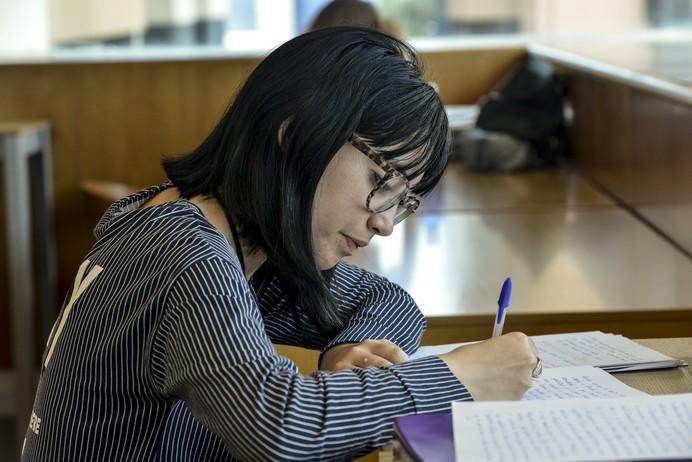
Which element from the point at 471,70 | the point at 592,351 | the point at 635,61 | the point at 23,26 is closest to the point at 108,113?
the point at 471,70

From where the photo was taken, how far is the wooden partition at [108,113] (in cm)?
368

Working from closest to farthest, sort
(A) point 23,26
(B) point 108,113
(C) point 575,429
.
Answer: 1. (C) point 575,429
2. (B) point 108,113
3. (A) point 23,26

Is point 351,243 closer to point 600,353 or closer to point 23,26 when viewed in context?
point 600,353

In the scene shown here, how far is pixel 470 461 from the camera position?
2.78 ft

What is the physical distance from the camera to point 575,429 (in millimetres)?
904

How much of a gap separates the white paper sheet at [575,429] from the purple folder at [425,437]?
11 mm

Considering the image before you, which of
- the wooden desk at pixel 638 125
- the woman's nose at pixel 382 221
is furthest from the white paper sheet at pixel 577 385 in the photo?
the wooden desk at pixel 638 125

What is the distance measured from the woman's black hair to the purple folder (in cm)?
27

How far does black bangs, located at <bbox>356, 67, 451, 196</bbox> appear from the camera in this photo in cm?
112

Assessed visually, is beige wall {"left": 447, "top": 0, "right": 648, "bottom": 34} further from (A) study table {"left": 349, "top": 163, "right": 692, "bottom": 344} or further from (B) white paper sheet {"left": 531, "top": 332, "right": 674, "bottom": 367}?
(B) white paper sheet {"left": 531, "top": 332, "right": 674, "bottom": 367}

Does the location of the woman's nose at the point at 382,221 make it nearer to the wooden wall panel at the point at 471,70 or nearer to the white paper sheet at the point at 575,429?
the white paper sheet at the point at 575,429

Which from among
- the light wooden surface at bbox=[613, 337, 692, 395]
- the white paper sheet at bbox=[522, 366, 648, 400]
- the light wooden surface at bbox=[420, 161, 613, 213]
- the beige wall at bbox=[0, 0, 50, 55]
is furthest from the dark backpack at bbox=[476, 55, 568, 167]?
the beige wall at bbox=[0, 0, 50, 55]

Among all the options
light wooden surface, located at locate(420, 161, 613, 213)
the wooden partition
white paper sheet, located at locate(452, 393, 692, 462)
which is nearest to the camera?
white paper sheet, located at locate(452, 393, 692, 462)

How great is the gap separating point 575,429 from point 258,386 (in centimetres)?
26
